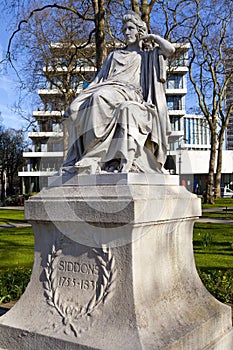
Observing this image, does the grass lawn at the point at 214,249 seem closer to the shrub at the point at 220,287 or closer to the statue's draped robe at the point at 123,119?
the shrub at the point at 220,287

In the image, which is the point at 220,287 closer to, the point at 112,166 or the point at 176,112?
the point at 112,166

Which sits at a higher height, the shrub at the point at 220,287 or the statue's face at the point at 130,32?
the statue's face at the point at 130,32

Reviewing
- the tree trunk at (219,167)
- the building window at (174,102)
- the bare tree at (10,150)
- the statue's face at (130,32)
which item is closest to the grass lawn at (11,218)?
the tree trunk at (219,167)

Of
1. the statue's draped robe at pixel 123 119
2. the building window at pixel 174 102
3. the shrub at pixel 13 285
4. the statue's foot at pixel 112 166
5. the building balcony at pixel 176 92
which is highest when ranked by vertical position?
the building balcony at pixel 176 92

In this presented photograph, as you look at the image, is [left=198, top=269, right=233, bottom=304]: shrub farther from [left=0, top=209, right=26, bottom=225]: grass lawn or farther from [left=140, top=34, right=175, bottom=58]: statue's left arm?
[left=0, top=209, right=26, bottom=225]: grass lawn

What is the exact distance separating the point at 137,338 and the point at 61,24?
18677 mm

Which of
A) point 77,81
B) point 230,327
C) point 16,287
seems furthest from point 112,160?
point 77,81

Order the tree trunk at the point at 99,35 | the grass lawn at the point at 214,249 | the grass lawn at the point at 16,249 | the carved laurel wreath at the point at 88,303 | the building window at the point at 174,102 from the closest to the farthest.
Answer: the carved laurel wreath at the point at 88,303
the grass lawn at the point at 214,249
the grass lawn at the point at 16,249
the tree trunk at the point at 99,35
the building window at the point at 174,102

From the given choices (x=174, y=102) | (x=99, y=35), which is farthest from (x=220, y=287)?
(x=174, y=102)

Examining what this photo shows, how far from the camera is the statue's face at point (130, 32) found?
15.8ft

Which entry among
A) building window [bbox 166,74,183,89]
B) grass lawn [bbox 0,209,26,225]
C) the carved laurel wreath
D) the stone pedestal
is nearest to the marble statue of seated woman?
the stone pedestal

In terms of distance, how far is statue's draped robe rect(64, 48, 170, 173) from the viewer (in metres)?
4.05

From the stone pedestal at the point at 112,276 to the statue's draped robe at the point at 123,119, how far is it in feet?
1.02

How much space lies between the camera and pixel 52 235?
392cm
